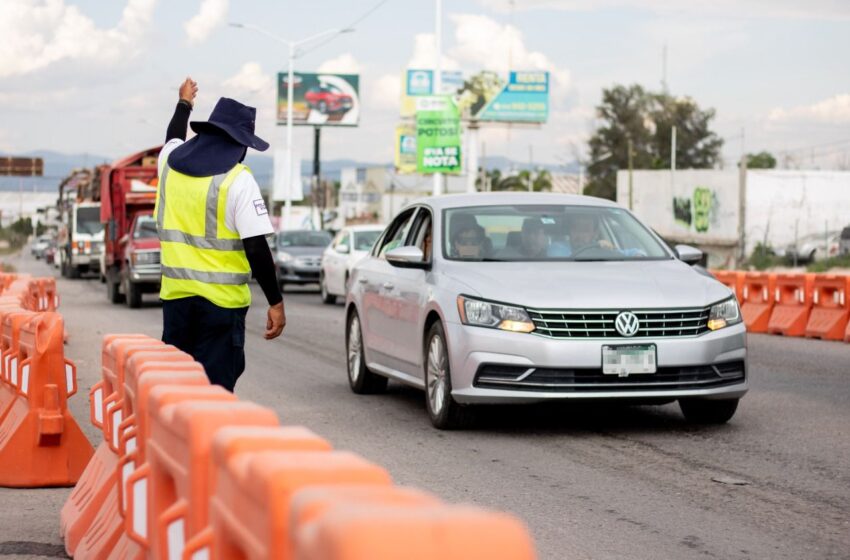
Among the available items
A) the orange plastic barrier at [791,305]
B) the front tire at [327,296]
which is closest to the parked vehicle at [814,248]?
the front tire at [327,296]

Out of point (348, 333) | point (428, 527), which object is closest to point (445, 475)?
point (348, 333)

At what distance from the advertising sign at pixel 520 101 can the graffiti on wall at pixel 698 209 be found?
25.2 metres

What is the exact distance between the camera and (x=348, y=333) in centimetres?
1263

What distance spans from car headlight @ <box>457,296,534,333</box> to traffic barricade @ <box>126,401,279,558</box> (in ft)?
16.8

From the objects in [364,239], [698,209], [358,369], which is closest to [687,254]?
[358,369]

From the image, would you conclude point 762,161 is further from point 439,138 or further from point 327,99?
point 439,138

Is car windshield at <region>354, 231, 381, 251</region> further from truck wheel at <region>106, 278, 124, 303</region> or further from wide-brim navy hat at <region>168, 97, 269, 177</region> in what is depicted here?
wide-brim navy hat at <region>168, 97, 269, 177</region>

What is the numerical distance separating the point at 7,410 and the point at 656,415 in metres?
4.66

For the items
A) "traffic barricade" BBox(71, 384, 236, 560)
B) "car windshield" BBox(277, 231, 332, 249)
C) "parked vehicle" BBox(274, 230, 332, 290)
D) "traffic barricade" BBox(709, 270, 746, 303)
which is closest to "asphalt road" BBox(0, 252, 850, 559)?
"traffic barricade" BBox(71, 384, 236, 560)

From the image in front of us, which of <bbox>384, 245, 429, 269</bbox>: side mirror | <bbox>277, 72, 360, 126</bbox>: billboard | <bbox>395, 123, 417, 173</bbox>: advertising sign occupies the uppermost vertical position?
<bbox>277, 72, 360, 126</bbox>: billboard

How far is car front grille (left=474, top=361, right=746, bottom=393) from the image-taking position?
9242mm

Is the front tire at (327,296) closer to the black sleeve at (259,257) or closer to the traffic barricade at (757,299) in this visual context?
the traffic barricade at (757,299)

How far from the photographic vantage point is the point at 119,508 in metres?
5.28

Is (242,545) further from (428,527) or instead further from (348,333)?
(348,333)
